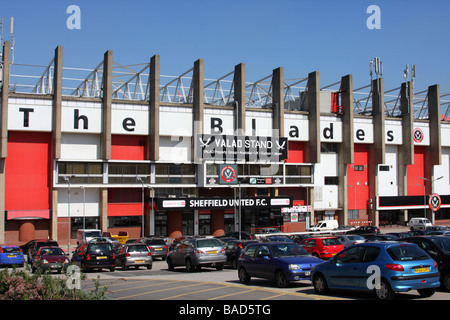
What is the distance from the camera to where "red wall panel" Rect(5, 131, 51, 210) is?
56344mm

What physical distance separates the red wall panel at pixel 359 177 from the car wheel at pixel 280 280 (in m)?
57.7

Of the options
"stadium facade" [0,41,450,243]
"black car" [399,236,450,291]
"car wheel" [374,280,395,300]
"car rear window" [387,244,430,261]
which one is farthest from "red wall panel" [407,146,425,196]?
"car wheel" [374,280,395,300]

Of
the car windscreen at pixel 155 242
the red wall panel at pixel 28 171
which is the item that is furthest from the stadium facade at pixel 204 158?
the car windscreen at pixel 155 242

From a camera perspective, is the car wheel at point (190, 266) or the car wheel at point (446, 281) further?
the car wheel at point (190, 266)

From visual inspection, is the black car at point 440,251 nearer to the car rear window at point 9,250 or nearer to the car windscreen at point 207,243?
the car windscreen at point 207,243

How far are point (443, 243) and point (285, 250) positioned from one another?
5599 millimetres

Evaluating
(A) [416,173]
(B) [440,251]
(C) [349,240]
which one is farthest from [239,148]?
(B) [440,251]

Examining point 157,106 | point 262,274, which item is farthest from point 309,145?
point 262,274

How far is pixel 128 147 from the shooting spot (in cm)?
6188

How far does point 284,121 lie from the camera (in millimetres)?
68250

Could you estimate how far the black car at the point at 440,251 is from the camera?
16781mm

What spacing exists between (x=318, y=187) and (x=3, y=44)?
142 feet

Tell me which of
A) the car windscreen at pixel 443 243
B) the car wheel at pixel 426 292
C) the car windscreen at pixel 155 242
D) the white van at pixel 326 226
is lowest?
the white van at pixel 326 226
